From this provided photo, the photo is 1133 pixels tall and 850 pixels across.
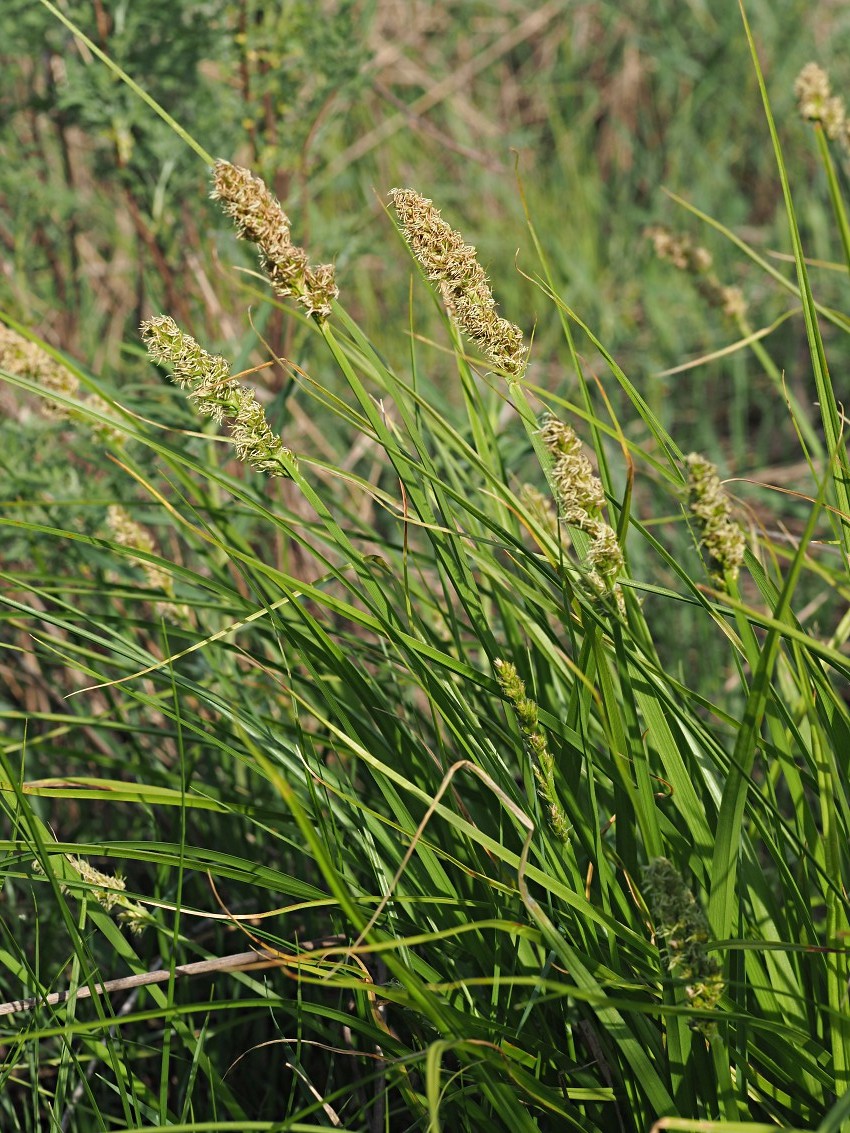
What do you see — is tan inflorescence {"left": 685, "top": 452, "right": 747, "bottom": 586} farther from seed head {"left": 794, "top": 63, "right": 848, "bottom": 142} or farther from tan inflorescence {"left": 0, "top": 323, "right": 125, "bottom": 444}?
tan inflorescence {"left": 0, "top": 323, "right": 125, "bottom": 444}

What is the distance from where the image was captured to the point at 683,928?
0.84 metres

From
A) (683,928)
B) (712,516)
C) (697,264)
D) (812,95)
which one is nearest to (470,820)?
(683,928)

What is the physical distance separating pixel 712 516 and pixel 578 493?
112mm

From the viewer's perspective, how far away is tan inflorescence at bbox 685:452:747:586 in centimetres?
84

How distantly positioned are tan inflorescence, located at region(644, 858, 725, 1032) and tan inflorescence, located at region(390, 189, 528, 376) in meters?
0.46

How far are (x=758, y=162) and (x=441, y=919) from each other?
405cm

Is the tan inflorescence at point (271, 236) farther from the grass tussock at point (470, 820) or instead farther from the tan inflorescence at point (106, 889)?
the tan inflorescence at point (106, 889)

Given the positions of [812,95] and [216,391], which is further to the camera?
[812,95]

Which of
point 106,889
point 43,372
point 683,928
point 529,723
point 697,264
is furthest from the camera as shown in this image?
point 697,264

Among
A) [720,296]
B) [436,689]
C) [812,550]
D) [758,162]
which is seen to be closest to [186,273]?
[720,296]

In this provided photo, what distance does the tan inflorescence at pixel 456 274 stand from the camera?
0.92 metres

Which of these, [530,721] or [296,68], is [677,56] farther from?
[530,721]

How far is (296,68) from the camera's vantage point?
8.04ft

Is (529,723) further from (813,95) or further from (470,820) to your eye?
(813,95)
